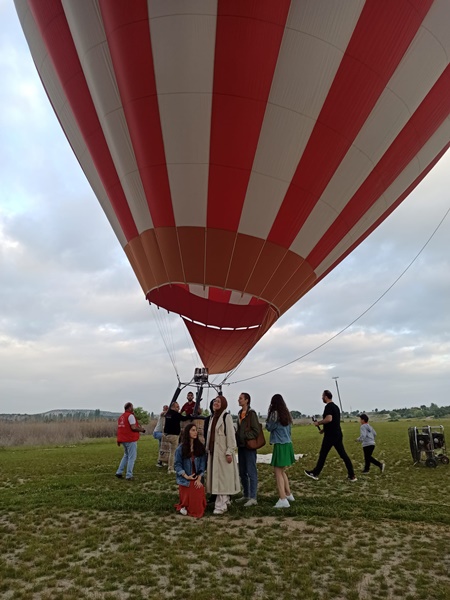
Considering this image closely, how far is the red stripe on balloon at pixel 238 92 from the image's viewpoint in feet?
19.4

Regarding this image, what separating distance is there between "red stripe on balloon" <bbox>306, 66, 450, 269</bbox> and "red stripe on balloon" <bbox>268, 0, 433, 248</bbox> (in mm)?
844

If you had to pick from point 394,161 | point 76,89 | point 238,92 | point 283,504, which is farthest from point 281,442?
point 76,89

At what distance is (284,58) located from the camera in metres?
6.24

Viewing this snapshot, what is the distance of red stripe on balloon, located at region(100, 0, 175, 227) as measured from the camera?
20.0 ft

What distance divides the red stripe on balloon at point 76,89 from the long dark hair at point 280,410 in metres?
4.23

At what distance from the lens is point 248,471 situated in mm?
5848

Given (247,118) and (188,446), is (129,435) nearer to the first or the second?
(188,446)

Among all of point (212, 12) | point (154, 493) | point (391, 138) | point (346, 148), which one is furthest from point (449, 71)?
point (154, 493)

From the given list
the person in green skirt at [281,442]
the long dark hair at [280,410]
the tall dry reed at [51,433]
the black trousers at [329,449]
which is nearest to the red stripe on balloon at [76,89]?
the long dark hair at [280,410]

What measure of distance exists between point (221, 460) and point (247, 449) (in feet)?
1.50

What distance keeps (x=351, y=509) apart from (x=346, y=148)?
548cm

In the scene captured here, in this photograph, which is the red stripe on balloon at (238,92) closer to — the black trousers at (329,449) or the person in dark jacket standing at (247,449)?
the person in dark jacket standing at (247,449)

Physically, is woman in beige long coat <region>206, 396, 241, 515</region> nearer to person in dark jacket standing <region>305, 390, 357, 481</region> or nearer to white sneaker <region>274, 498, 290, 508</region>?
white sneaker <region>274, 498, 290, 508</region>

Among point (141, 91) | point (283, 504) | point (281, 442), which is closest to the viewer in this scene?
point (283, 504)
